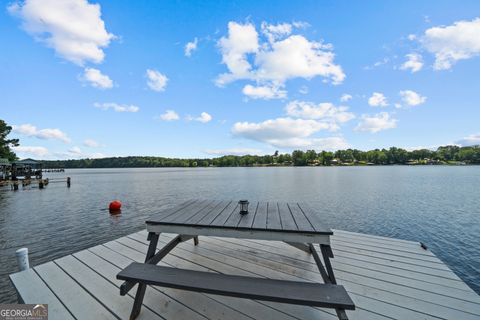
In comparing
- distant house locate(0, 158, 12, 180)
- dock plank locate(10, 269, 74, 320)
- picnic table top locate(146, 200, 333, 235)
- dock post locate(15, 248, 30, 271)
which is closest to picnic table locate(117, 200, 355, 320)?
picnic table top locate(146, 200, 333, 235)

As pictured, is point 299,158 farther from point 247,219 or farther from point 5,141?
point 247,219

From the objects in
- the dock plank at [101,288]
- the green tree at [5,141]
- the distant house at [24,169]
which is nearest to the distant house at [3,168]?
the distant house at [24,169]

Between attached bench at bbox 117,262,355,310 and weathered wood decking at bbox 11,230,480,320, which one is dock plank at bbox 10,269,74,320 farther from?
attached bench at bbox 117,262,355,310

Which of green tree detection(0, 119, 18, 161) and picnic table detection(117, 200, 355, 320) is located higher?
green tree detection(0, 119, 18, 161)

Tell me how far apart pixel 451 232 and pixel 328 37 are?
15.0 meters

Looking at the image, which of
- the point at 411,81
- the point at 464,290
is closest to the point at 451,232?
the point at 464,290

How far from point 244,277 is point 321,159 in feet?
388

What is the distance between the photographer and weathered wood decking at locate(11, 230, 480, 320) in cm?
187

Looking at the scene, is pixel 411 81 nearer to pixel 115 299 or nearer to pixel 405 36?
pixel 405 36

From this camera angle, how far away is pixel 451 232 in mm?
8109

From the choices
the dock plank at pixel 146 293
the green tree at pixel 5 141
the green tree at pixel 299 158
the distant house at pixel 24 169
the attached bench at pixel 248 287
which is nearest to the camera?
the attached bench at pixel 248 287

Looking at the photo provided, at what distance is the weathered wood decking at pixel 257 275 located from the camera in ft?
6.12

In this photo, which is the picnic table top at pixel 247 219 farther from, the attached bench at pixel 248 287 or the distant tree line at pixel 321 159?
the distant tree line at pixel 321 159

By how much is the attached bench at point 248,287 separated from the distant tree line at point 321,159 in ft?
369
